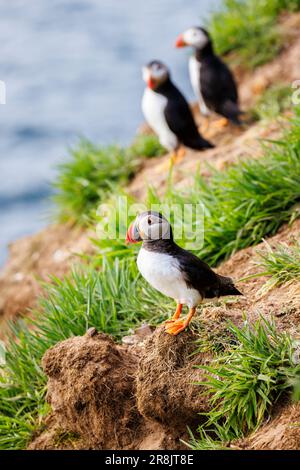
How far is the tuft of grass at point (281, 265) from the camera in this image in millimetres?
4754

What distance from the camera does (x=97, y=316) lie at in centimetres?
529

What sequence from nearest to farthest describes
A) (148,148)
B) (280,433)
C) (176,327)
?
(280,433), (176,327), (148,148)

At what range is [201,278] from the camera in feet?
13.8

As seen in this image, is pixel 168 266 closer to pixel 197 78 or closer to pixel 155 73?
pixel 155 73

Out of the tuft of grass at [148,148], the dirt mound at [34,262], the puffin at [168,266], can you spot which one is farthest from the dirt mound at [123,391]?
the tuft of grass at [148,148]

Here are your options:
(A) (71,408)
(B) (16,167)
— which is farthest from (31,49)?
(A) (71,408)

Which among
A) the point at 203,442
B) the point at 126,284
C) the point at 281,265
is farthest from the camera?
the point at 126,284

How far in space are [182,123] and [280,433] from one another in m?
4.68

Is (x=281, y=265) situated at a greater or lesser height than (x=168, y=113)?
lesser

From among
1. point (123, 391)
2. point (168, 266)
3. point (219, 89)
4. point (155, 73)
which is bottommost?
point (123, 391)

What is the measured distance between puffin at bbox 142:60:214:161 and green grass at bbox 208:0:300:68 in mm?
1961

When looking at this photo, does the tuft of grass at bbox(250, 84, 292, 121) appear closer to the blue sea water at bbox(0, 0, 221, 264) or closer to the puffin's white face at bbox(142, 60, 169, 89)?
the puffin's white face at bbox(142, 60, 169, 89)

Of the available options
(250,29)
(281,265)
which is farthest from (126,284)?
(250,29)

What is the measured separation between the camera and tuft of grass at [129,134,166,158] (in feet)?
28.6
